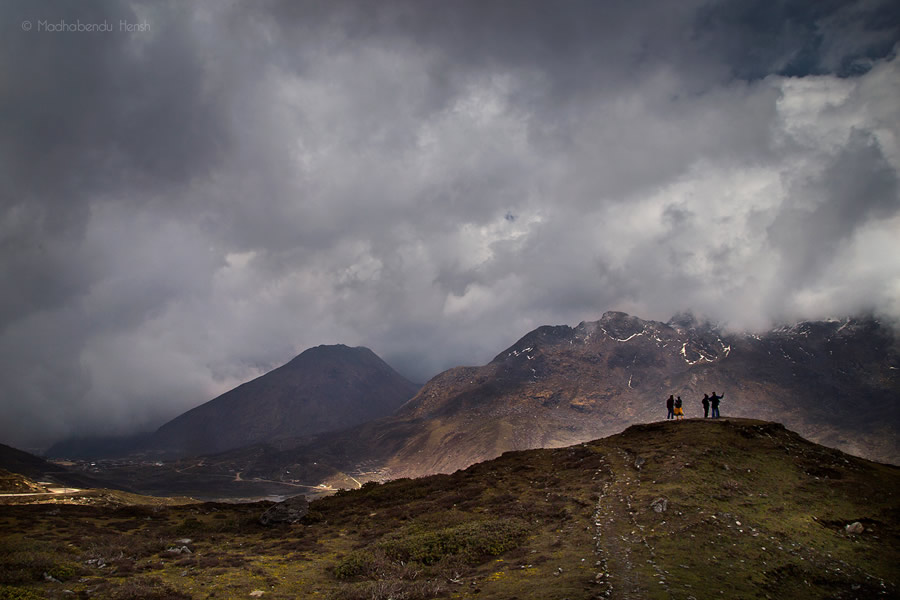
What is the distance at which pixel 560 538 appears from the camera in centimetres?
2591

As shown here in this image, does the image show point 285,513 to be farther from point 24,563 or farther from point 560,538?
point 560,538

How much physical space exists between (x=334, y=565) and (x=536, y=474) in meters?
24.8

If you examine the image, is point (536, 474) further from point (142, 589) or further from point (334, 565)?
point (142, 589)

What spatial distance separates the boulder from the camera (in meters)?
42.2

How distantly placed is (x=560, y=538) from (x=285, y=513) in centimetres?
2940

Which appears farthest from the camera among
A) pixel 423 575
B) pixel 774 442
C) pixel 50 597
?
A: pixel 774 442

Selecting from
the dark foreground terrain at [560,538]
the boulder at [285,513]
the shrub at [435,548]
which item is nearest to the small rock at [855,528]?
the dark foreground terrain at [560,538]

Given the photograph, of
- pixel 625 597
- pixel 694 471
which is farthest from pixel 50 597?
pixel 694 471

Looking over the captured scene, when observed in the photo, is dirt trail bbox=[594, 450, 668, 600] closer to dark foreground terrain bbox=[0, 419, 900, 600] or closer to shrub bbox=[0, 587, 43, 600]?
dark foreground terrain bbox=[0, 419, 900, 600]

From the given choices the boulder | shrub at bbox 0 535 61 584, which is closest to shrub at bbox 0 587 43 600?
shrub at bbox 0 535 61 584

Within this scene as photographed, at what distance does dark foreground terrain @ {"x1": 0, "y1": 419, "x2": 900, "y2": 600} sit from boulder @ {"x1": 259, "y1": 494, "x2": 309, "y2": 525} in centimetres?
124

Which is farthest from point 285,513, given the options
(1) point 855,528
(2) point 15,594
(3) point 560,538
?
(1) point 855,528

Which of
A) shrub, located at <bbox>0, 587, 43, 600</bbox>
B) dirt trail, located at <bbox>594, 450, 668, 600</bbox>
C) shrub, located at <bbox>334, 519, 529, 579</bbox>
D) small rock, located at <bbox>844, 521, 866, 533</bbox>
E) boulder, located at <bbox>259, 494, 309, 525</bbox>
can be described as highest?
small rock, located at <bbox>844, 521, 866, 533</bbox>

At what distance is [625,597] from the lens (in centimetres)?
1558
